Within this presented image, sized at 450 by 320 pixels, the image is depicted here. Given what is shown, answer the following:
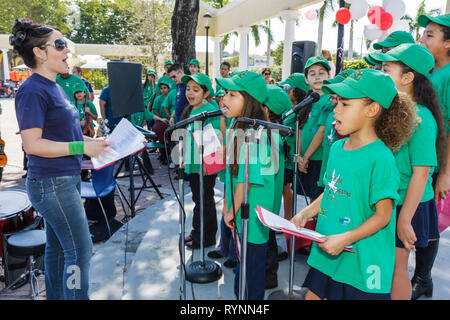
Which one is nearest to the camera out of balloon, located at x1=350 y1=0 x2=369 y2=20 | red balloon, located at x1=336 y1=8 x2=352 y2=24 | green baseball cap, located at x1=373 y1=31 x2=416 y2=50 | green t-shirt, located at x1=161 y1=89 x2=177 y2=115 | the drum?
green baseball cap, located at x1=373 y1=31 x2=416 y2=50

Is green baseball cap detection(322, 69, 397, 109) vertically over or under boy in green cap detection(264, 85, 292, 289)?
over

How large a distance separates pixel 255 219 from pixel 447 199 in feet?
4.93

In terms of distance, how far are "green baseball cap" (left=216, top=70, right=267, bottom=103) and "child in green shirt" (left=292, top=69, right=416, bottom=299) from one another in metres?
0.74

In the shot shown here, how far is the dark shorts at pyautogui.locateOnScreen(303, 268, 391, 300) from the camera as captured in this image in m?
1.80

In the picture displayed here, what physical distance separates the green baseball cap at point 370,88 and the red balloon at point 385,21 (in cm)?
822

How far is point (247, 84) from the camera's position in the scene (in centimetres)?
253

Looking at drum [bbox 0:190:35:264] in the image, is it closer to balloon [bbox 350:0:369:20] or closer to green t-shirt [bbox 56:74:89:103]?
green t-shirt [bbox 56:74:89:103]

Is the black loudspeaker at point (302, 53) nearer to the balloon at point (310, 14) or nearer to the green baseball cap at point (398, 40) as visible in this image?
the green baseball cap at point (398, 40)

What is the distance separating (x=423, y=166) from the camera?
207cm

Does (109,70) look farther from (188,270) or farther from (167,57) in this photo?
(167,57)

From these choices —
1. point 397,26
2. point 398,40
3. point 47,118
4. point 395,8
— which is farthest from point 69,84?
point 397,26

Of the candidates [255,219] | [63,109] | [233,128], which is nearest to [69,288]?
[63,109]

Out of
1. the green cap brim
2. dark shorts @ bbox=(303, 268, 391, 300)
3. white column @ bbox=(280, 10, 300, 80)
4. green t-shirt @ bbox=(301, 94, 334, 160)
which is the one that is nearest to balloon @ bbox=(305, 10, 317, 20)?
white column @ bbox=(280, 10, 300, 80)

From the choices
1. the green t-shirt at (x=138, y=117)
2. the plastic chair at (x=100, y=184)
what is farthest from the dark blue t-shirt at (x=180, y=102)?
the plastic chair at (x=100, y=184)
